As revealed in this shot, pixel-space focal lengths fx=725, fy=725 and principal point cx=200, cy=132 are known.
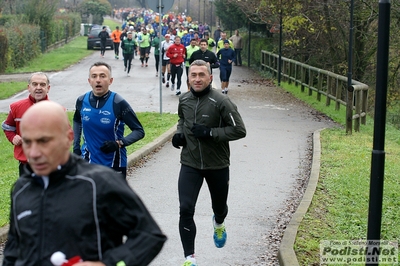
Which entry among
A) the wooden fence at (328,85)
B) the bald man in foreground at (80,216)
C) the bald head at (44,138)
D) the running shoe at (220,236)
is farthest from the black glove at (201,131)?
the wooden fence at (328,85)

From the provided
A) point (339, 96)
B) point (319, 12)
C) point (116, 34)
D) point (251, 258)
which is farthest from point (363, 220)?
point (116, 34)

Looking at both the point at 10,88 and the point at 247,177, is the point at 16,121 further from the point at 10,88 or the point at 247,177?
the point at 10,88

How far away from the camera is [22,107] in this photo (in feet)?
23.9

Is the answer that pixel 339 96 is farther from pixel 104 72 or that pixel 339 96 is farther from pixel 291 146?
pixel 104 72

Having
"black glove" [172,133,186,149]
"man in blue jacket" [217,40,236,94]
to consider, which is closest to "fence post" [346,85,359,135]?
"man in blue jacket" [217,40,236,94]

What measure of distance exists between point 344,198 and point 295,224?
69.0 inches

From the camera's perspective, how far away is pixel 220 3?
42.0 meters

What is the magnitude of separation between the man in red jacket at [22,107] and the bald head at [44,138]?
13.8 ft

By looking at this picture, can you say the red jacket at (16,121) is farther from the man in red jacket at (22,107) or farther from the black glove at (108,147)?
the black glove at (108,147)

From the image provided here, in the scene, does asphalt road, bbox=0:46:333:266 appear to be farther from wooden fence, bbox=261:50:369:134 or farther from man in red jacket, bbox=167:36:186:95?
wooden fence, bbox=261:50:369:134

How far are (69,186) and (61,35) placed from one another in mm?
53280

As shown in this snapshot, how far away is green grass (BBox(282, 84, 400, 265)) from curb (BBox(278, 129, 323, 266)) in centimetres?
6

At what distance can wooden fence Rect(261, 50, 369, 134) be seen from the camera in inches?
644

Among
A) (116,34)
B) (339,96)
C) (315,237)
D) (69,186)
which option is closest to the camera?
(69,186)
